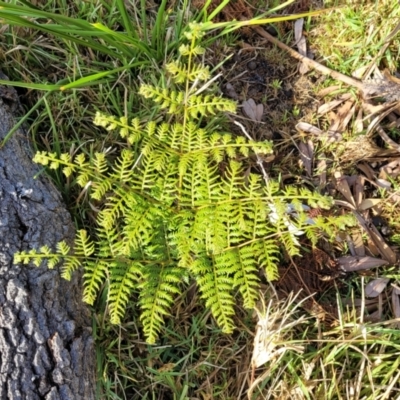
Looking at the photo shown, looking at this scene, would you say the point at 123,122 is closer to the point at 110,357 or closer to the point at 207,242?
the point at 207,242

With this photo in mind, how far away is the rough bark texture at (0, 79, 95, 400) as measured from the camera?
183 centimetres

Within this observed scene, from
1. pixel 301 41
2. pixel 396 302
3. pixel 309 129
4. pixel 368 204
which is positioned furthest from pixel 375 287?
pixel 301 41

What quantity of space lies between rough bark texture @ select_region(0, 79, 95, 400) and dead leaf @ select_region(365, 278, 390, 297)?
1.27 meters

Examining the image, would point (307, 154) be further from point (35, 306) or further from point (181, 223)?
point (35, 306)

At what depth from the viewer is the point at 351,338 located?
2.22 metres

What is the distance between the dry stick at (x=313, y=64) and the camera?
98.7 inches

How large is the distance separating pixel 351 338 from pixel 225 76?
1375 millimetres

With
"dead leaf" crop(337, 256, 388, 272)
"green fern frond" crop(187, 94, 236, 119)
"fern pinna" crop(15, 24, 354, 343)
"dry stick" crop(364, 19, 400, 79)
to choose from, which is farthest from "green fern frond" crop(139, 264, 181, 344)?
"dry stick" crop(364, 19, 400, 79)

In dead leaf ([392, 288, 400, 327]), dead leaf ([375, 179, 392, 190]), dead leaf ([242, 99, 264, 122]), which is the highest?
dead leaf ([242, 99, 264, 122])

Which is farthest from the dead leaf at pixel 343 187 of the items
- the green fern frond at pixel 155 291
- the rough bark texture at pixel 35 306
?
the rough bark texture at pixel 35 306

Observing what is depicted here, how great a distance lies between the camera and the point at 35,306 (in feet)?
6.28

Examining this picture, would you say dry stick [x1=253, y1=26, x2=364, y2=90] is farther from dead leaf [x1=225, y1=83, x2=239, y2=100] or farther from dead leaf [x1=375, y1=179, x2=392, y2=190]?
dead leaf [x1=375, y1=179, x2=392, y2=190]

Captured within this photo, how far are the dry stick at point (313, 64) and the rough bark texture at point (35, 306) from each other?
131 cm

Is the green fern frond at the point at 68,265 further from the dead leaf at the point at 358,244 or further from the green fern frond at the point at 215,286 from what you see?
the dead leaf at the point at 358,244
